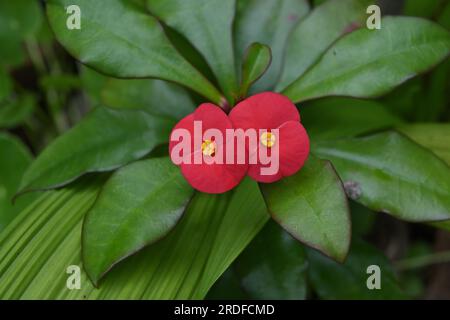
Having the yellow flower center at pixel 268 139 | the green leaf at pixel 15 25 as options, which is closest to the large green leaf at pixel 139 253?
the yellow flower center at pixel 268 139

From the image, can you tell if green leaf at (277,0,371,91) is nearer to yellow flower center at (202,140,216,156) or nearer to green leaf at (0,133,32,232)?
yellow flower center at (202,140,216,156)

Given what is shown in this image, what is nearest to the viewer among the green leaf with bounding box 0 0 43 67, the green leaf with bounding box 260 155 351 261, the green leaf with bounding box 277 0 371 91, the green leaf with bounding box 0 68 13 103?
the green leaf with bounding box 260 155 351 261

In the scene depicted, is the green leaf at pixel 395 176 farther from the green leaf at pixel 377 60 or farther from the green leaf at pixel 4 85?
the green leaf at pixel 4 85

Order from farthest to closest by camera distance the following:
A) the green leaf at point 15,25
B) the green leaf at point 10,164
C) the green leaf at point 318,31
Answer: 1. the green leaf at point 15,25
2. the green leaf at point 10,164
3. the green leaf at point 318,31

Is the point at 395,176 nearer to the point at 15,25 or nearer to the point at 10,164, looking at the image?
the point at 10,164

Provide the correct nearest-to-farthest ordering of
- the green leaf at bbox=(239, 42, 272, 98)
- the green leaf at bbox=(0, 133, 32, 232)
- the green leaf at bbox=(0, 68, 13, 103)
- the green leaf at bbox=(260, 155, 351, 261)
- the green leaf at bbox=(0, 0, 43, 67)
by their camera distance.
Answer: the green leaf at bbox=(260, 155, 351, 261) < the green leaf at bbox=(239, 42, 272, 98) < the green leaf at bbox=(0, 133, 32, 232) < the green leaf at bbox=(0, 68, 13, 103) < the green leaf at bbox=(0, 0, 43, 67)

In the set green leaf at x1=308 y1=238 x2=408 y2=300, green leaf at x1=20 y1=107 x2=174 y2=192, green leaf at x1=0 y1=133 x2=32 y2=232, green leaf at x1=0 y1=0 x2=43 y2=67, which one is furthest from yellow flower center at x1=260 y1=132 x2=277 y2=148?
green leaf at x1=0 y1=0 x2=43 y2=67
